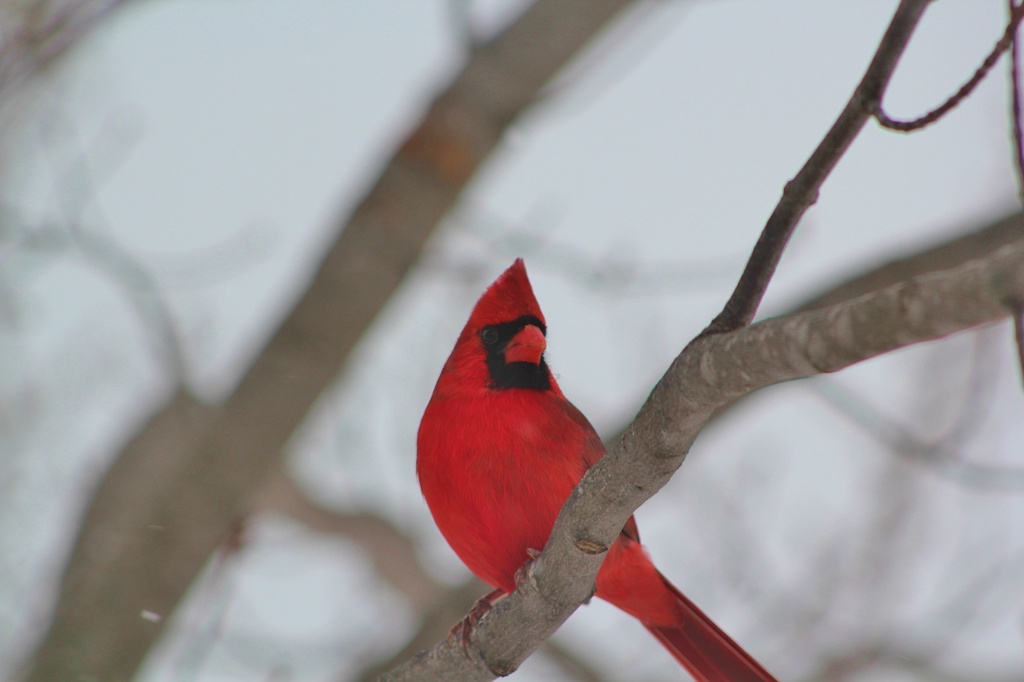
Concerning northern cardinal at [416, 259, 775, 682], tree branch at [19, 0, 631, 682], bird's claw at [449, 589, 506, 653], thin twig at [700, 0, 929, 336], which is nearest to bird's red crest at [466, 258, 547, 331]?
northern cardinal at [416, 259, 775, 682]

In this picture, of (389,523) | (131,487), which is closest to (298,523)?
(389,523)

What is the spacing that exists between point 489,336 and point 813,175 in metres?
1.18

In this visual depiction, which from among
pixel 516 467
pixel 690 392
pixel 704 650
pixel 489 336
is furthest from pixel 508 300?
pixel 690 392

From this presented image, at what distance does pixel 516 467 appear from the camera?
2021mm

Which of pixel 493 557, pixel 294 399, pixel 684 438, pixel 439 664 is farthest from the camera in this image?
pixel 294 399

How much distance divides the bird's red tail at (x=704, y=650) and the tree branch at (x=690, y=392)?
2.31ft

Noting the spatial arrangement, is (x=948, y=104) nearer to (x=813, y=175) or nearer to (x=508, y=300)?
(x=813, y=175)

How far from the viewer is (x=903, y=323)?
1.00 meters

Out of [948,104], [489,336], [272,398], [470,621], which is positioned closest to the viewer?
[948,104]

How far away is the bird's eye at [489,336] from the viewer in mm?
2301

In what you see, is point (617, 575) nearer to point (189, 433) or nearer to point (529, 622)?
point (529, 622)

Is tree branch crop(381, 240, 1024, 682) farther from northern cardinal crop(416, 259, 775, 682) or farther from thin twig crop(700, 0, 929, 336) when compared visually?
northern cardinal crop(416, 259, 775, 682)

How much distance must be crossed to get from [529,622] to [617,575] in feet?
1.99

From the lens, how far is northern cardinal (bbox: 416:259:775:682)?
2.02m
